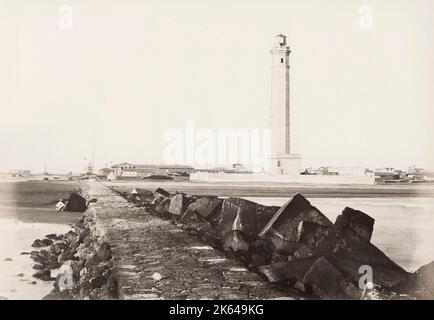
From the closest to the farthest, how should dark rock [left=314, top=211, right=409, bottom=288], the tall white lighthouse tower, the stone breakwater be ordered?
the stone breakwater
dark rock [left=314, top=211, right=409, bottom=288]
the tall white lighthouse tower

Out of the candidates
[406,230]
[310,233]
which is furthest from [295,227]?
[406,230]

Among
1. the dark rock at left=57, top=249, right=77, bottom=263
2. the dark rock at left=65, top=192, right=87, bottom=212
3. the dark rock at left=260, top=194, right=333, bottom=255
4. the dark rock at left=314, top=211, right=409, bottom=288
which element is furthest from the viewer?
the dark rock at left=65, top=192, right=87, bottom=212

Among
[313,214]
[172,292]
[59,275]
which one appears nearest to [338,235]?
[313,214]

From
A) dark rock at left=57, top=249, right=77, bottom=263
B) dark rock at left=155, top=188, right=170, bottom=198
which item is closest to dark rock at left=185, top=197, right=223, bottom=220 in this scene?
dark rock at left=155, top=188, right=170, bottom=198

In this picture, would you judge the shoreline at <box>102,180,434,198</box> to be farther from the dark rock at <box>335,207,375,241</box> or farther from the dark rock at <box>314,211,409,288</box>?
the dark rock at <box>314,211,409,288</box>

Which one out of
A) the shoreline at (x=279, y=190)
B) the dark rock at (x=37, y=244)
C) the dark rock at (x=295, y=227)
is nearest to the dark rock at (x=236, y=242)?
the dark rock at (x=295, y=227)

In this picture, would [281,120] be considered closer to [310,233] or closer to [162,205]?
[162,205]

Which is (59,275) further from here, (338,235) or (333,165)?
(333,165)
